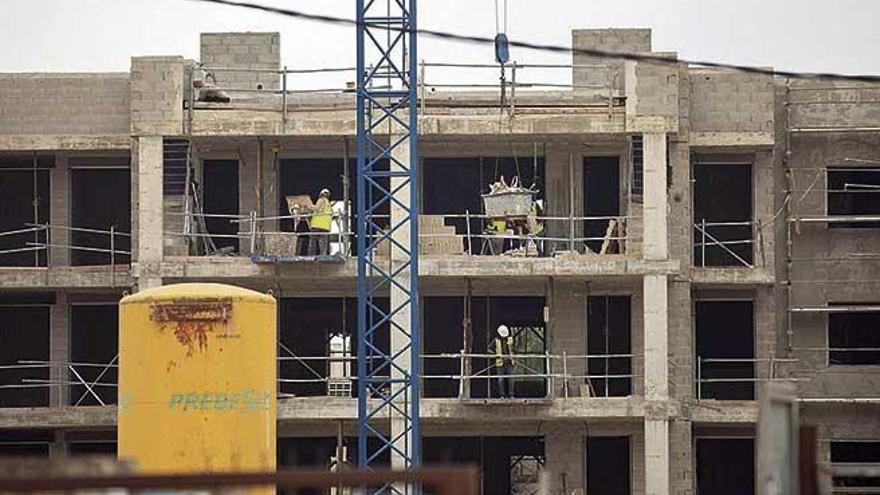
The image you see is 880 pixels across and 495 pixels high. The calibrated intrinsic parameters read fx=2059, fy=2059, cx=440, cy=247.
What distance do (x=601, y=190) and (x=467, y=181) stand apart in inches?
106

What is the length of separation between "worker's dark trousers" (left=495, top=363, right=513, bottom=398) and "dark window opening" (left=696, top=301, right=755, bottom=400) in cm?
396

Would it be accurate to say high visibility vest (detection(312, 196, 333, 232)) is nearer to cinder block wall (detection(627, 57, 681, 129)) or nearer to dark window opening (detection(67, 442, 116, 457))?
dark window opening (detection(67, 442, 116, 457))

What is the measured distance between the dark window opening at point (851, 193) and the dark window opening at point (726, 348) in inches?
109

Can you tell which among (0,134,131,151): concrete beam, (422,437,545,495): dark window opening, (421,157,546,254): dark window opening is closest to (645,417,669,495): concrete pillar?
(422,437,545,495): dark window opening

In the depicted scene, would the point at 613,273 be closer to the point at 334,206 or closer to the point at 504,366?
the point at 504,366

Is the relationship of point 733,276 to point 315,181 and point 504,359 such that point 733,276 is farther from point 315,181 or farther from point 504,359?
point 315,181

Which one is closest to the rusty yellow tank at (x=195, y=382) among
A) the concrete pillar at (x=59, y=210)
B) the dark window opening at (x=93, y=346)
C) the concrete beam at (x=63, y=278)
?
the concrete beam at (x=63, y=278)

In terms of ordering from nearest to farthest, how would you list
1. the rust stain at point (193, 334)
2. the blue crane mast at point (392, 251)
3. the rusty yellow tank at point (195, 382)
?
the rusty yellow tank at point (195, 382) → the rust stain at point (193, 334) → the blue crane mast at point (392, 251)

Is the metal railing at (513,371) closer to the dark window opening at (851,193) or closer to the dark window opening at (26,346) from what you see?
the dark window opening at (26,346)

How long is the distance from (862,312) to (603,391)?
221 inches

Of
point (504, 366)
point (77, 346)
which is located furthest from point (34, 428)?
point (504, 366)

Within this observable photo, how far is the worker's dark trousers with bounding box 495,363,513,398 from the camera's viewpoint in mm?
40156

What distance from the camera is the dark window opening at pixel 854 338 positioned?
137ft

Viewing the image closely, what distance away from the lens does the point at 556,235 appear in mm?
40969
